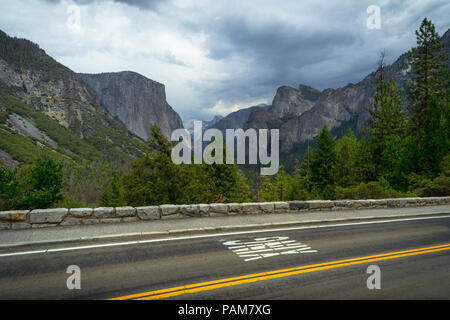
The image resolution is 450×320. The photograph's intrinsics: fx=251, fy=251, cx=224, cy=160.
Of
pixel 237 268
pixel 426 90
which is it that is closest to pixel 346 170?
pixel 426 90

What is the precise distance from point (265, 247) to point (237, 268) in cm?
170

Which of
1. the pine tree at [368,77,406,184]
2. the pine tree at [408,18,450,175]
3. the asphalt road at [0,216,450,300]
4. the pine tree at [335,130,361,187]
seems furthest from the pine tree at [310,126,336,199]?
the asphalt road at [0,216,450,300]

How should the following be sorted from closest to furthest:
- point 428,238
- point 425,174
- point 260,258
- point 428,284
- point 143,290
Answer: point 143,290
point 428,284
point 260,258
point 428,238
point 425,174

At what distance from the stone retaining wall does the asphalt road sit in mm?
1684

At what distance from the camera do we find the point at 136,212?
9430 millimetres

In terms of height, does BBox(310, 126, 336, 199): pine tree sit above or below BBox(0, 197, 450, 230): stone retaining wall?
above

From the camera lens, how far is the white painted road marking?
709 cm

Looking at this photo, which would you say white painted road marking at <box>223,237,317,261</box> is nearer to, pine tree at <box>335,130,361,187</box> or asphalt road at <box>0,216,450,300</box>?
asphalt road at <box>0,216,450,300</box>

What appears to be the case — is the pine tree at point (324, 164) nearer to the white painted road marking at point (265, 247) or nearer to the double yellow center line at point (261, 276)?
the double yellow center line at point (261, 276)

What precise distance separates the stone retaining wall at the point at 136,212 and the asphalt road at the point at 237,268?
1684mm

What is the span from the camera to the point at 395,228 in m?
10.3
